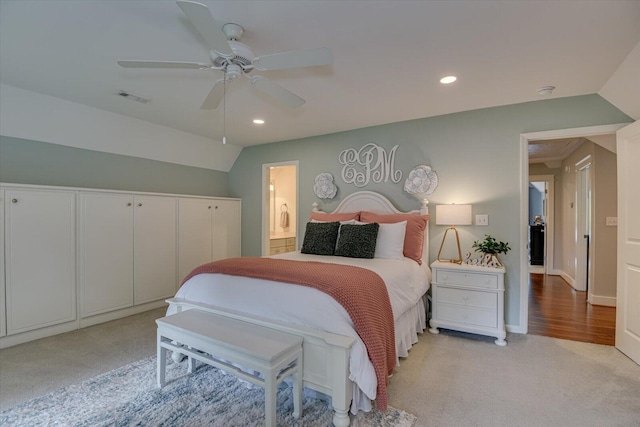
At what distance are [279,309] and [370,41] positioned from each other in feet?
6.30

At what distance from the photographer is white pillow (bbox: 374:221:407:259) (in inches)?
126

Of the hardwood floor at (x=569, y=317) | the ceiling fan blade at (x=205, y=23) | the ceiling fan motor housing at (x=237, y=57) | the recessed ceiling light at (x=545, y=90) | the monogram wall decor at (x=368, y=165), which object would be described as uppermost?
the recessed ceiling light at (x=545, y=90)

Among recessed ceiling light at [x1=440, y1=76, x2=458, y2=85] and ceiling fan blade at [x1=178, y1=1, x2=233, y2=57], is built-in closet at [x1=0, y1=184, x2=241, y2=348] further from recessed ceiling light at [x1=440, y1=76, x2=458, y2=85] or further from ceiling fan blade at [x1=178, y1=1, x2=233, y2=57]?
recessed ceiling light at [x1=440, y1=76, x2=458, y2=85]

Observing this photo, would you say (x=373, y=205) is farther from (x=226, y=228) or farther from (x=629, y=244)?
(x=226, y=228)

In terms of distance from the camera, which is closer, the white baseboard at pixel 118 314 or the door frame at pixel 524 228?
the door frame at pixel 524 228

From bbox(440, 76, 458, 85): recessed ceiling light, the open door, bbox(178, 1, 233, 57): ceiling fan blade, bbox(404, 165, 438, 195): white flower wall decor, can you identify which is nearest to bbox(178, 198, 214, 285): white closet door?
bbox(404, 165, 438, 195): white flower wall decor

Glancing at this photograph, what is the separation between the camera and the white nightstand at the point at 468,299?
2.93 meters

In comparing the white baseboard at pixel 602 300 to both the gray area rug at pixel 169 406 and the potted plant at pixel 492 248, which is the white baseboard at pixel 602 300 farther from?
the gray area rug at pixel 169 406

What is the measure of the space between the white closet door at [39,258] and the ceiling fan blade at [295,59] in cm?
277

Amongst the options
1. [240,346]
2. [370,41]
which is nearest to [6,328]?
[240,346]

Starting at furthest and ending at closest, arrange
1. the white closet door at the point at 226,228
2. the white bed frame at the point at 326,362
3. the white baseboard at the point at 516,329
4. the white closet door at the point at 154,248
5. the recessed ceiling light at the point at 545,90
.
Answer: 1. the white closet door at the point at 226,228
2. the white closet door at the point at 154,248
3. the white baseboard at the point at 516,329
4. the recessed ceiling light at the point at 545,90
5. the white bed frame at the point at 326,362

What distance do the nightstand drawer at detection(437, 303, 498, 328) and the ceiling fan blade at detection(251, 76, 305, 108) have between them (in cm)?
248

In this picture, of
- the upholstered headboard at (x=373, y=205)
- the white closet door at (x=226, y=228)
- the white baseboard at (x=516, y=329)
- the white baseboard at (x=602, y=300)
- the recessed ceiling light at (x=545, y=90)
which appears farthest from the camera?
the white closet door at (x=226, y=228)

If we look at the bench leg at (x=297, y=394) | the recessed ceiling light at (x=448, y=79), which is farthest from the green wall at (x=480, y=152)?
the bench leg at (x=297, y=394)
